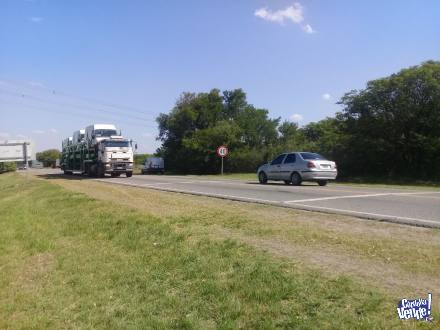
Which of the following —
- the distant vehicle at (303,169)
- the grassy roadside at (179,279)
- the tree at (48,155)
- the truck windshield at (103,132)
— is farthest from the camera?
the tree at (48,155)

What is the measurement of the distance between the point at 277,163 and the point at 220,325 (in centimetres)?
1804

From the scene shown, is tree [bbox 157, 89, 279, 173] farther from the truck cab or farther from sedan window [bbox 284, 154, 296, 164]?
sedan window [bbox 284, 154, 296, 164]

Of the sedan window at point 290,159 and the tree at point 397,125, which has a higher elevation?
the tree at point 397,125

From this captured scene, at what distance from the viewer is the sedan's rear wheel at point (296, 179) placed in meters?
20.9

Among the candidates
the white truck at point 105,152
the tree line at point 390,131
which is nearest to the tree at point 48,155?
the white truck at point 105,152

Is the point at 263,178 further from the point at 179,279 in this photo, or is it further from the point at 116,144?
the point at 179,279

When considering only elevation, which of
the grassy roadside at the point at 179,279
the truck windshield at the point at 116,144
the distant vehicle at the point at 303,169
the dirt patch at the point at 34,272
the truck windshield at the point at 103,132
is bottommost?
the dirt patch at the point at 34,272

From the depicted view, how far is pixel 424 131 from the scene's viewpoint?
95.1 ft

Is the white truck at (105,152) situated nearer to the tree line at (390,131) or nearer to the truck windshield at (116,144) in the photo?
the truck windshield at (116,144)

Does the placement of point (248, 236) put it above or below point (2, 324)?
above

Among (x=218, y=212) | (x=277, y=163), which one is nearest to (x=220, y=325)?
(x=218, y=212)

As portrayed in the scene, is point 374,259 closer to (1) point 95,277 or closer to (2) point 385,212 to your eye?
(1) point 95,277

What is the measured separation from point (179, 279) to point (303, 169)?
50.4 feet

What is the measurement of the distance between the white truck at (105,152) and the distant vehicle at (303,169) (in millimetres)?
14538
